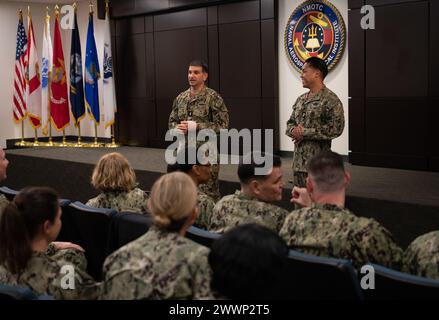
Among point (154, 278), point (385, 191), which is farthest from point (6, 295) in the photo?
point (385, 191)

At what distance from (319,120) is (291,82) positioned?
3.06 metres

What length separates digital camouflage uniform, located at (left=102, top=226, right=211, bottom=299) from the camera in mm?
1728

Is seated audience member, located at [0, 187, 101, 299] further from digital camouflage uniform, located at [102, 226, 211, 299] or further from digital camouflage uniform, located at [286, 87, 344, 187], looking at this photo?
digital camouflage uniform, located at [286, 87, 344, 187]

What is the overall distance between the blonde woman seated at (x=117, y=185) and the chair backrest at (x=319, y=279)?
5.25ft

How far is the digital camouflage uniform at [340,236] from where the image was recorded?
7.08 ft

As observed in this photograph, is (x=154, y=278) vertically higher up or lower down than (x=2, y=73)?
lower down

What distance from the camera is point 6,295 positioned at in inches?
69.2

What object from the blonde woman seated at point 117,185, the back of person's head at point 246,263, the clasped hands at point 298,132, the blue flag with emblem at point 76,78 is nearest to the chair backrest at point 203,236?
the back of person's head at point 246,263

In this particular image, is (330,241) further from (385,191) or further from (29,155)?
(29,155)

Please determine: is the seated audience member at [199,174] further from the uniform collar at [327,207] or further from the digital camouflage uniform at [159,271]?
the digital camouflage uniform at [159,271]

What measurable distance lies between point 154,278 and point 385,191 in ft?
11.5

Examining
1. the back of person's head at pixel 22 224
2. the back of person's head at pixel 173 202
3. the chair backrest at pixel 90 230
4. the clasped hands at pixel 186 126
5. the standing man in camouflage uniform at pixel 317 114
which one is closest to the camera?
the back of person's head at pixel 173 202

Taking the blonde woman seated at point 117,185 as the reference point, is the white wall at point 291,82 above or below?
above
